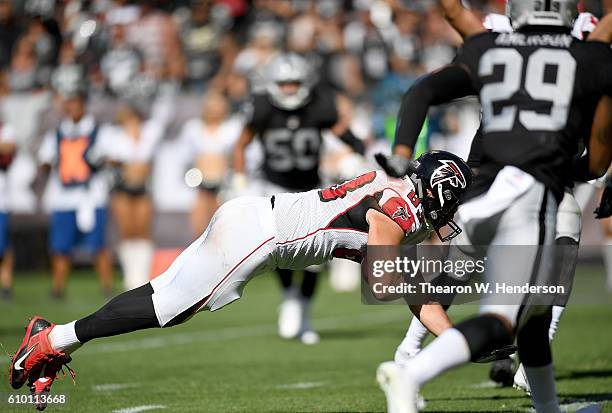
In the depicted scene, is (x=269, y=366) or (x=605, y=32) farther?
(x=269, y=366)

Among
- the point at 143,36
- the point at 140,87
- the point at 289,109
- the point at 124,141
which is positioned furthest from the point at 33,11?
the point at 289,109

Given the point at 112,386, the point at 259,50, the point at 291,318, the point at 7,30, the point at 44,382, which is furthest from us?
the point at 7,30

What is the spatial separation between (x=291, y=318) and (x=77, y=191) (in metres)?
4.17

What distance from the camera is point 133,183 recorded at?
1307 cm

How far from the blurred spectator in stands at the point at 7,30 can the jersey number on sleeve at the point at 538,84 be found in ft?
46.2

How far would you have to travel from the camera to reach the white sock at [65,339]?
5.14 m

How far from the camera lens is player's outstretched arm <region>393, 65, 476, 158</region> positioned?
452 centimetres

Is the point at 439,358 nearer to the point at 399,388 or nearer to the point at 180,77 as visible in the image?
the point at 399,388

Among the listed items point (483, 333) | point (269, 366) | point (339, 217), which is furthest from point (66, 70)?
point (483, 333)

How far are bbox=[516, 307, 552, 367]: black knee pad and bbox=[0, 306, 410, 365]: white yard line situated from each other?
4.02m

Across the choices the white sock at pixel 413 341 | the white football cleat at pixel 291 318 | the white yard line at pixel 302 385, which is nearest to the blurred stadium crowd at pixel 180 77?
the white football cleat at pixel 291 318

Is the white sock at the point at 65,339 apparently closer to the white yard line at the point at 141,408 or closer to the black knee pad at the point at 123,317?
the black knee pad at the point at 123,317

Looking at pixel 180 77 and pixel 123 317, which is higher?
pixel 180 77

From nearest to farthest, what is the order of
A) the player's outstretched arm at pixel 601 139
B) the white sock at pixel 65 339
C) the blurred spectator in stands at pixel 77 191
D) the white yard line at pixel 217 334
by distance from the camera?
the player's outstretched arm at pixel 601 139 < the white sock at pixel 65 339 < the white yard line at pixel 217 334 < the blurred spectator in stands at pixel 77 191
